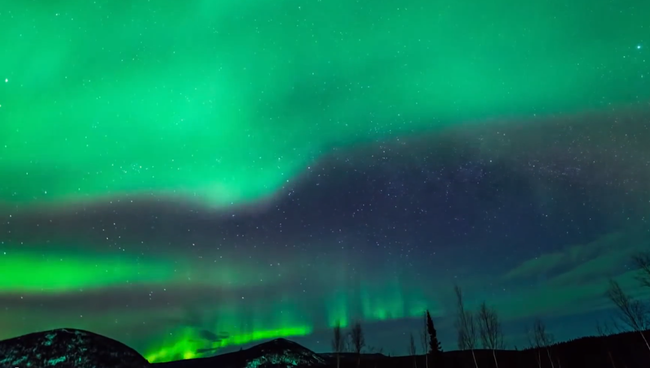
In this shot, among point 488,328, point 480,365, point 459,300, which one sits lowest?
point 480,365

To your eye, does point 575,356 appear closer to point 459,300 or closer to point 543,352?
point 543,352

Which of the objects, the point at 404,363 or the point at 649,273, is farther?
the point at 404,363

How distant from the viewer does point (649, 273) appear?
49562 mm

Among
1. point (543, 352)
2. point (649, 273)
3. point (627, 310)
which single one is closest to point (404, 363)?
point (543, 352)

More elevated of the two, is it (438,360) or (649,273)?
(649,273)

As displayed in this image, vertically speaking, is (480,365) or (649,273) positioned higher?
(649,273)

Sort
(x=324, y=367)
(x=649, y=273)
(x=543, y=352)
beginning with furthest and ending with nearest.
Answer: (x=324, y=367), (x=543, y=352), (x=649, y=273)

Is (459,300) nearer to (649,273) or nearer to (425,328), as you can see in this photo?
(425,328)

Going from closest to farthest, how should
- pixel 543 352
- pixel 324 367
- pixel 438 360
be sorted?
pixel 438 360 < pixel 543 352 < pixel 324 367

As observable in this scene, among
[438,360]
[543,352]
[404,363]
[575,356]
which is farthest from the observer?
[404,363]

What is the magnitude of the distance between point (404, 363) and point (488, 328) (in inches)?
2703

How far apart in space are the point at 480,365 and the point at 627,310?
198ft

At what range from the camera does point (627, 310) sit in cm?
5825

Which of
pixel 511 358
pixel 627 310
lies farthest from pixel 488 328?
pixel 511 358
